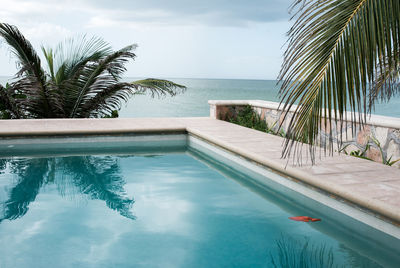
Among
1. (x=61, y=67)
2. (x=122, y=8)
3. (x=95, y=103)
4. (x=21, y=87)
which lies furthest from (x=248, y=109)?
(x=122, y=8)

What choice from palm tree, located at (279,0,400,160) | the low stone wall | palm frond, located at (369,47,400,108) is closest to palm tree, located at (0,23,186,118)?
the low stone wall

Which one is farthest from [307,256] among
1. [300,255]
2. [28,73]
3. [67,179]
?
[28,73]

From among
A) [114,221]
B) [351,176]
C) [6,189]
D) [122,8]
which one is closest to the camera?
[114,221]

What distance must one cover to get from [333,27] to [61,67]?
927 cm

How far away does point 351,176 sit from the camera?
4520mm

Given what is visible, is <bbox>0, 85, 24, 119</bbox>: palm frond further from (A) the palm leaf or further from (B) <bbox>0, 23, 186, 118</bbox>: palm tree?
(A) the palm leaf

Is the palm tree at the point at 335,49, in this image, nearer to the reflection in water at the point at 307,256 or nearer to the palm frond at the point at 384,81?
the palm frond at the point at 384,81

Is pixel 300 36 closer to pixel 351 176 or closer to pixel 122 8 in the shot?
pixel 351 176

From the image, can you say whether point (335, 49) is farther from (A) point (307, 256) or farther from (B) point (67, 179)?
(B) point (67, 179)

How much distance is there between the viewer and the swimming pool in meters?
3.40

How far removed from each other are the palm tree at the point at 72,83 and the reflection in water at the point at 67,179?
329cm

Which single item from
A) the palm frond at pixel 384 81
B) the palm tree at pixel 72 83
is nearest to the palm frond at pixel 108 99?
the palm tree at pixel 72 83

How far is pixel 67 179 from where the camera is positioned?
586 centimetres

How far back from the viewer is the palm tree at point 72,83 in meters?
9.73
